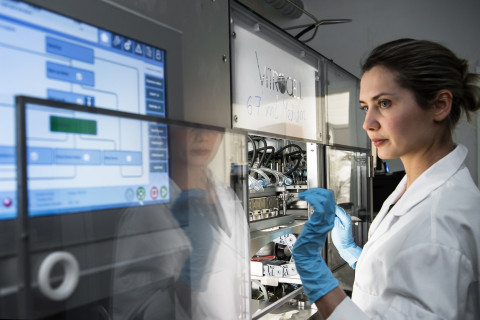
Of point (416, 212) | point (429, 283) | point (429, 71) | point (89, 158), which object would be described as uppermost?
point (429, 71)

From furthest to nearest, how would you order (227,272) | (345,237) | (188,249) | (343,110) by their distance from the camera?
(343,110) → (345,237) → (227,272) → (188,249)

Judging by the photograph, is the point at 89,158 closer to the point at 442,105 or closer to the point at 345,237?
the point at 442,105

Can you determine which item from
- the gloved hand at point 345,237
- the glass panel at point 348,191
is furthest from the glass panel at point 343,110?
the gloved hand at point 345,237

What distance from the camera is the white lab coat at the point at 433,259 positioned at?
2.55 feet

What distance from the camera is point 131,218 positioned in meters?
0.82

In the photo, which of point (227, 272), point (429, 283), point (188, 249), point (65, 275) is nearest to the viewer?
point (65, 275)

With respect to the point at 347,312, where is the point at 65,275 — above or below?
above

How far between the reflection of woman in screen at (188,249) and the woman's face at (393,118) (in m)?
0.47

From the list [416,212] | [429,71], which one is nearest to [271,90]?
[429,71]

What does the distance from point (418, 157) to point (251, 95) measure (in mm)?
613

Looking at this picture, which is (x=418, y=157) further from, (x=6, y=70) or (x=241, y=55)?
(x=6, y=70)

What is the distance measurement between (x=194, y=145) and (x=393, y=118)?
0.57 m

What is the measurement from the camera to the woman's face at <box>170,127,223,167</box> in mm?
906

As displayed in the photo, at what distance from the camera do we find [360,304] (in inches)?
41.1
